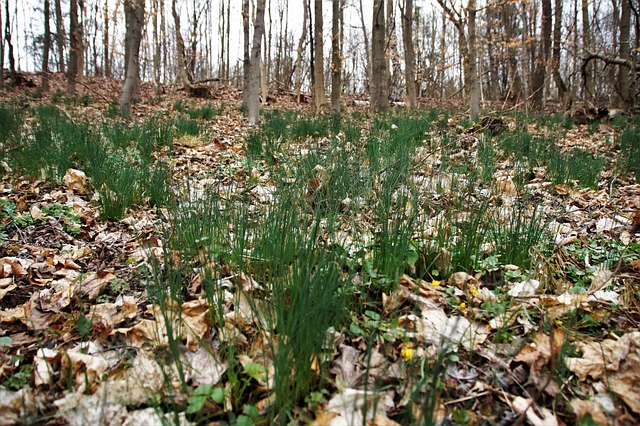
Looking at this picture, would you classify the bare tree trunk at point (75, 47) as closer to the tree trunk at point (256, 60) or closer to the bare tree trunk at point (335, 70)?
the tree trunk at point (256, 60)

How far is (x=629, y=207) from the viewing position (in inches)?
109

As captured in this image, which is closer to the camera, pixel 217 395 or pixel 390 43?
pixel 217 395

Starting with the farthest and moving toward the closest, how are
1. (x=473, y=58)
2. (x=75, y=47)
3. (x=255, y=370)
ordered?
(x=75, y=47) < (x=473, y=58) < (x=255, y=370)

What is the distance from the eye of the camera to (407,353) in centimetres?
121

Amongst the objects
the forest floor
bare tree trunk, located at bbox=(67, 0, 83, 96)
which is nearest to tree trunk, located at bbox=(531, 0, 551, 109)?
the forest floor

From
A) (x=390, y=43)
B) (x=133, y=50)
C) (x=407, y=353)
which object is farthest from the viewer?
(x=390, y=43)

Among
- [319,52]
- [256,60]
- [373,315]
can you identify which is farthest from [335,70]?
[373,315]

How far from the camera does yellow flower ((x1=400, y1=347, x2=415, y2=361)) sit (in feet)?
3.96

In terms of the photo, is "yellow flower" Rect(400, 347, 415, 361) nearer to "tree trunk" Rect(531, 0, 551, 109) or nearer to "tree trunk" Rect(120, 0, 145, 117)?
"tree trunk" Rect(120, 0, 145, 117)

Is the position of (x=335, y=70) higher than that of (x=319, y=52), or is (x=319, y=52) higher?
(x=319, y=52)

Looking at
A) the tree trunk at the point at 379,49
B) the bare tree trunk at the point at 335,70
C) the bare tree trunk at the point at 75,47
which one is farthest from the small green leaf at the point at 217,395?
the bare tree trunk at the point at 75,47

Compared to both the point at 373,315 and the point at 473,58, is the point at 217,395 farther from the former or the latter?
the point at 473,58

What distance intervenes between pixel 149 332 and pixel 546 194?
121 inches

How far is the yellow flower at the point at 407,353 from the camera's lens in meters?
1.21
